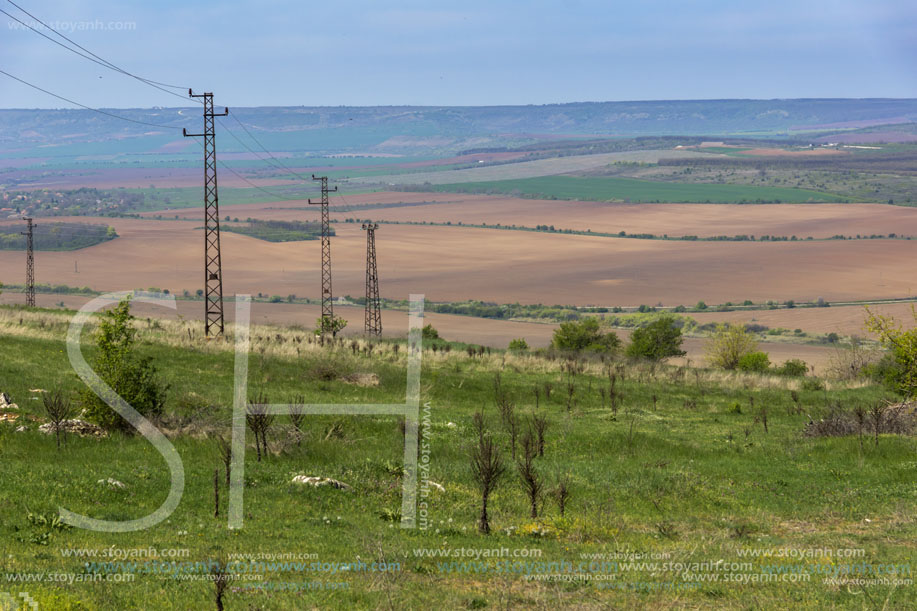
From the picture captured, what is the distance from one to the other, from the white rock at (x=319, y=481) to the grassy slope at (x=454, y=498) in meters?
0.37

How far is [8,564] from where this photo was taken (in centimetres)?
1127

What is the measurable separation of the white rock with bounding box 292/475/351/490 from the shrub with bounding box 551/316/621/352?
4034cm

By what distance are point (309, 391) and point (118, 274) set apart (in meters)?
102

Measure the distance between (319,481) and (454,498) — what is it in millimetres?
2677

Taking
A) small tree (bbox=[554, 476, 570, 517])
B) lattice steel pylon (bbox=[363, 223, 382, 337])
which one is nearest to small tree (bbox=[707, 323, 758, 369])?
lattice steel pylon (bbox=[363, 223, 382, 337])

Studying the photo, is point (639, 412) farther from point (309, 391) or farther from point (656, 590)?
point (656, 590)

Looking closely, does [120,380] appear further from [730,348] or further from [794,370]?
[730,348]

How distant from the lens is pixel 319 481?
17078 millimetres

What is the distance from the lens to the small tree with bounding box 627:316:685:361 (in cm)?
5547

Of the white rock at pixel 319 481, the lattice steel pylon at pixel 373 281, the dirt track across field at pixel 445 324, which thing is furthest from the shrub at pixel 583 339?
the white rock at pixel 319 481

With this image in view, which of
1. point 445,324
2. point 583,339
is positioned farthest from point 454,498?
point 445,324

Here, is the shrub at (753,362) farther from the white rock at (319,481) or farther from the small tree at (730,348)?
the white rock at (319,481)

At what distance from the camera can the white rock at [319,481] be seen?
16984 mm

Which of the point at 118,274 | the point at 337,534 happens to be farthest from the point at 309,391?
the point at 118,274
